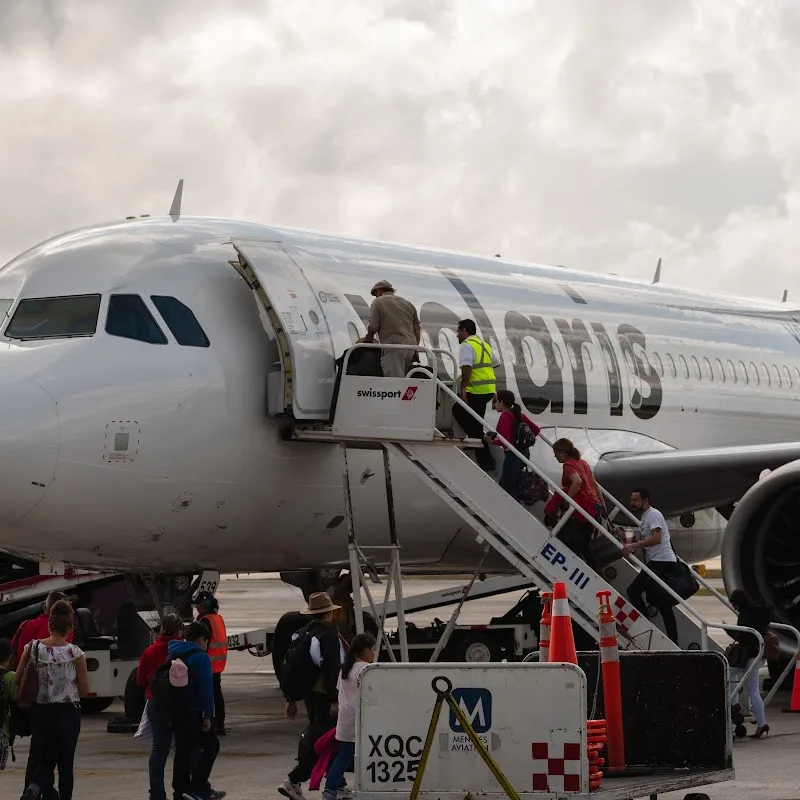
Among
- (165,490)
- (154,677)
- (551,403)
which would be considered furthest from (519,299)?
(154,677)

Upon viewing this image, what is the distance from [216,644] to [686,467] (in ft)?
16.3

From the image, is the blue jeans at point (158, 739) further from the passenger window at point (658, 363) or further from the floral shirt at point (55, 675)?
the passenger window at point (658, 363)

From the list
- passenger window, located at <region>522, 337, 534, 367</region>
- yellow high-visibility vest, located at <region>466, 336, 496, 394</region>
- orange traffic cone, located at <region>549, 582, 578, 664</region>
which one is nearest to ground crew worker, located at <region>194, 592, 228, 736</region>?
yellow high-visibility vest, located at <region>466, 336, 496, 394</region>

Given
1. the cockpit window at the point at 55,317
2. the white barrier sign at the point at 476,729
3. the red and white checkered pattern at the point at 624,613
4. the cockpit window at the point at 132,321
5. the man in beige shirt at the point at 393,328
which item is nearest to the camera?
the white barrier sign at the point at 476,729

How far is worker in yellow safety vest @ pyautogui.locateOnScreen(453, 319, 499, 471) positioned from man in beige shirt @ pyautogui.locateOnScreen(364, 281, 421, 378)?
567mm

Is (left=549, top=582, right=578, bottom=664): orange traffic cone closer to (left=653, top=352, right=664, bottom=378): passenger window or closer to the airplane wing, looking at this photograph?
the airplane wing

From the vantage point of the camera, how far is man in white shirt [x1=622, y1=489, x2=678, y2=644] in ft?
45.1

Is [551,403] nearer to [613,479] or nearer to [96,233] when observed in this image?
[613,479]

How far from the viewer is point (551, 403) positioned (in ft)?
52.3

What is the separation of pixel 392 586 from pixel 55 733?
4.50 meters

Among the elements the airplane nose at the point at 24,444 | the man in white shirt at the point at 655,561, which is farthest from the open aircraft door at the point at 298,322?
the man in white shirt at the point at 655,561

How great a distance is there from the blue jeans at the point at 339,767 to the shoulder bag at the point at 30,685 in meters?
1.82

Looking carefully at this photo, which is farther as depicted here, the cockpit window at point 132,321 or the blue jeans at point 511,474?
the blue jeans at point 511,474

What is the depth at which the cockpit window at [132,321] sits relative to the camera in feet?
41.7
